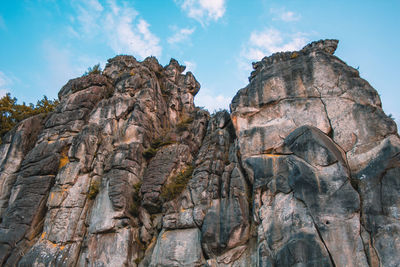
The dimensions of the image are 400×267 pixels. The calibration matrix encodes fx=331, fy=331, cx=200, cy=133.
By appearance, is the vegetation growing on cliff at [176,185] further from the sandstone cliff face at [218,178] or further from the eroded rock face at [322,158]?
the eroded rock face at [322,158]

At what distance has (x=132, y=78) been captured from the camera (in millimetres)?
25859

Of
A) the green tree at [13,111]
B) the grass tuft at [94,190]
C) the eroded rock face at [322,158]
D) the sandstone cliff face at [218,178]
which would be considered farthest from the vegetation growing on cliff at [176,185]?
the green tree at [13,111]

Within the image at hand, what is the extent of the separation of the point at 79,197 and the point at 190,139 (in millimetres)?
7847

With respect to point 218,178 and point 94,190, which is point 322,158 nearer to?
point 218,178

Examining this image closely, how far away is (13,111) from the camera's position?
30.4m

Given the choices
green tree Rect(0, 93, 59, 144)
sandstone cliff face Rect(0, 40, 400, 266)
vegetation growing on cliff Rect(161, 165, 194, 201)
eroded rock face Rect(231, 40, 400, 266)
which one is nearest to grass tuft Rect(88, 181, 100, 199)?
sandstone cliff face Rect(0, 40, 400, 266)

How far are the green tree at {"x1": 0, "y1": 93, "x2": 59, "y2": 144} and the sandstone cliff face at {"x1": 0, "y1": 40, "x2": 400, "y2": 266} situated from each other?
5.18 metres

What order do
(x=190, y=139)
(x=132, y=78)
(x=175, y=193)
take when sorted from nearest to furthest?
1. (x=175, y=193)
2. (x=190, y=139)
3. (x=132, y=78)

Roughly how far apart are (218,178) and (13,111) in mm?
22566

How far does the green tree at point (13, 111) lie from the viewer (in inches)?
1159

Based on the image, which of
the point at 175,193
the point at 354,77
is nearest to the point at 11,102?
→ the point at 175,193

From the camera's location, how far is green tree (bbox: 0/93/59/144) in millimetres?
29438

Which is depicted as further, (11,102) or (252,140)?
(11,102)

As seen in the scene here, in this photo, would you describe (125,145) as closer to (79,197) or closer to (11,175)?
(79,197)
